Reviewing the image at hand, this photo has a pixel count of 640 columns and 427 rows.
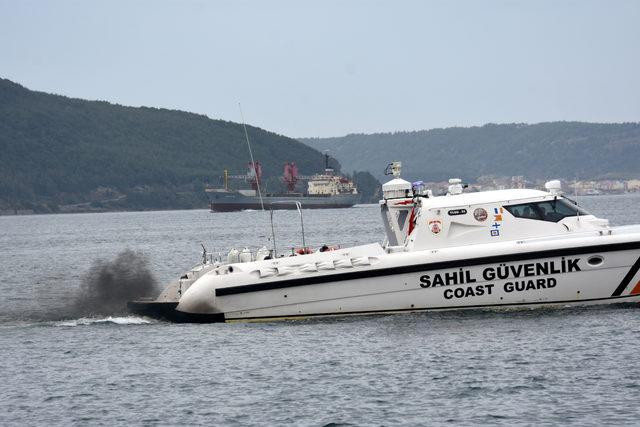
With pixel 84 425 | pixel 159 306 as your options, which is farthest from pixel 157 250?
pixel 84 425

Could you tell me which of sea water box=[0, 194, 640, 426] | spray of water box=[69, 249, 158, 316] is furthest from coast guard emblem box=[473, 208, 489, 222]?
spray of water box=[69, 249, 158, 316]

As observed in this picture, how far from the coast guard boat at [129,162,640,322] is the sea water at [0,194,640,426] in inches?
13.0

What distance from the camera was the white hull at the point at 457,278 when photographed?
2481cm

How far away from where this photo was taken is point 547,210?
2606 cm

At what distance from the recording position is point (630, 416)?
1750 centimetres

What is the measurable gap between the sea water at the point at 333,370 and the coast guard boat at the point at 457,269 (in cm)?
33

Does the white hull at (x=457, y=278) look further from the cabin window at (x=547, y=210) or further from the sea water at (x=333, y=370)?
the cabin window at (x=547, y=210)

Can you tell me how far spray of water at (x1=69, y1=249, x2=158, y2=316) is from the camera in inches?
1201

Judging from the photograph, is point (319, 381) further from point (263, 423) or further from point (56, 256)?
point (56, 256)

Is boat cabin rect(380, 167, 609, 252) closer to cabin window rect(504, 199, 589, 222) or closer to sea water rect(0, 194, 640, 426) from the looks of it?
cabin window rect(504, 199, 589, 222)

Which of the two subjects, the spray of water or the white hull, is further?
the spray of water

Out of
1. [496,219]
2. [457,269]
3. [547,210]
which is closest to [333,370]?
[457,269]

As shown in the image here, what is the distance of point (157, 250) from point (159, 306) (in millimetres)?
41564

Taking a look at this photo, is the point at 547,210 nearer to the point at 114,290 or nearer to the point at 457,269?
the point at 457,269
